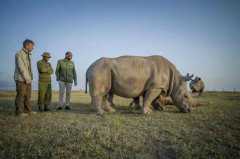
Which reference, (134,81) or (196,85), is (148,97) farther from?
(196,85)

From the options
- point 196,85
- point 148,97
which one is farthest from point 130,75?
point 196,85

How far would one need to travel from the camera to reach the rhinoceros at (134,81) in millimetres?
6504

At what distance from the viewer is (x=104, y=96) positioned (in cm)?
725

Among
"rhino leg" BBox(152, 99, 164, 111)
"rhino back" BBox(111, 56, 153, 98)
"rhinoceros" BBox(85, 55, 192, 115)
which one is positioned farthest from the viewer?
"rhino leg" BBox(152, 99, 164, 111)

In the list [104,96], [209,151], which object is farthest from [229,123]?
[104,96]

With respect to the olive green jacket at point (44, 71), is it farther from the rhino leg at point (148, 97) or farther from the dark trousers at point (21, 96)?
the rhino leg at point (148, 97)

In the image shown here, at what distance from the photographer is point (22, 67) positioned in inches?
237

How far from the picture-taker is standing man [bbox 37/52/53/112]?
751cm

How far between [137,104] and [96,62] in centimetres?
254

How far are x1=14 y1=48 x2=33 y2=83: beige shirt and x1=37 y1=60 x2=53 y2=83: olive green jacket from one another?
4.15 feet

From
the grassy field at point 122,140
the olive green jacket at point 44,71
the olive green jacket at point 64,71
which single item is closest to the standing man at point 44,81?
the olive green jacket at point 44,71

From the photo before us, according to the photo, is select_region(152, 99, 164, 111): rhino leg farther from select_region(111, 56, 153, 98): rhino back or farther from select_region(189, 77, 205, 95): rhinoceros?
select_region(189, 77, 205, 95): rhinoceros

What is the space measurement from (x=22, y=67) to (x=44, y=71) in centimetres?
157

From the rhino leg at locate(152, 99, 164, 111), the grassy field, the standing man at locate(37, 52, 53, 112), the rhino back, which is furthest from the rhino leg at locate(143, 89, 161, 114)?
the standing man at locate(37, 52, 53, 112)
